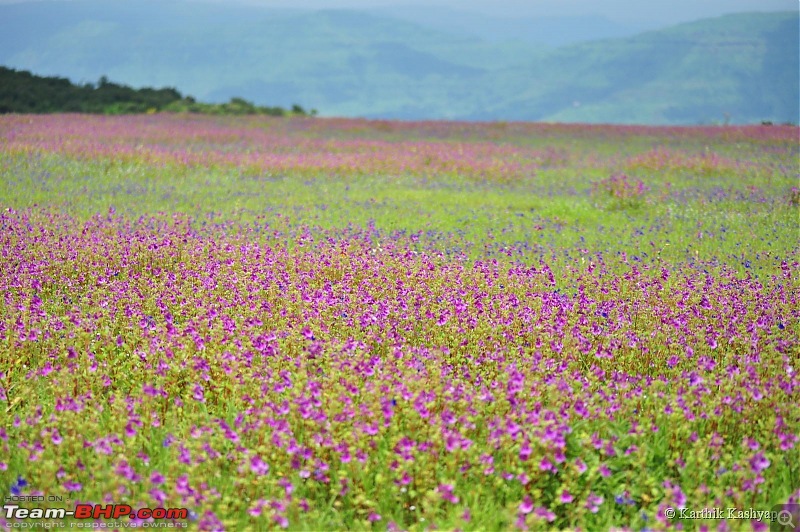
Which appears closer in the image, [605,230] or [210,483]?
[210,483]

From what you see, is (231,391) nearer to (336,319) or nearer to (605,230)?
(336,319)

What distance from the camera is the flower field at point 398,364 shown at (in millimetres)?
3572

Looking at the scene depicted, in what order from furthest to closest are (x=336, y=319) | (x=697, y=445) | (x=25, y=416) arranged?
1. (x=336, y=319)
2. (x=25, y=416)
3. (x=697, y=445)

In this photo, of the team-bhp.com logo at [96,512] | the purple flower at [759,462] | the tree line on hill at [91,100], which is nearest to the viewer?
the team-bhp.com logo at [96,512]

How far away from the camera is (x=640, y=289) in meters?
7.21

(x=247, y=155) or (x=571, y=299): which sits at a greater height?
(x=247, y=155)

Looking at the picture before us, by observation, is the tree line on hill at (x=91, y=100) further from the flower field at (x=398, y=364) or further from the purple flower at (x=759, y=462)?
the purple flower at (x=759, y=462)

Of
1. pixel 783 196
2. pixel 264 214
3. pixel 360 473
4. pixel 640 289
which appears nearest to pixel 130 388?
pixel 360 473

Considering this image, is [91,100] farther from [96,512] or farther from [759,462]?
[759,462]

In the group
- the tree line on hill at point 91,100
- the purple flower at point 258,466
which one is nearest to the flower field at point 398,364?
A: the purple flower at point 258,466

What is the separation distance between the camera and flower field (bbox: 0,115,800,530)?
3.57m

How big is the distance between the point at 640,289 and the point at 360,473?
448cm

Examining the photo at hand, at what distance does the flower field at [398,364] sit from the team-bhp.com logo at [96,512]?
0.05 metres

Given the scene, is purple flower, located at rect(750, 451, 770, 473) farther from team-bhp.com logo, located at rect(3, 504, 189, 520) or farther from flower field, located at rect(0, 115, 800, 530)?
team-bhp.com logo, located at rect(3, 504, 189, 520)
